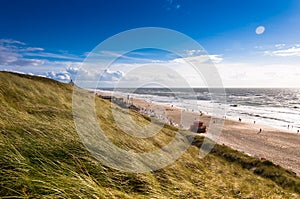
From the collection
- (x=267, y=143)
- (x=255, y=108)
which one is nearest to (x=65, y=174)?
(x=267, y=143)

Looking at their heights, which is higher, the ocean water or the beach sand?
the ocean water

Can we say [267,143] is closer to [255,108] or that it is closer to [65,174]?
[65,174]

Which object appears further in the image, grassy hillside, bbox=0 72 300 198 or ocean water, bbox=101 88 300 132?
ocean water, bbox=101 88 300 132

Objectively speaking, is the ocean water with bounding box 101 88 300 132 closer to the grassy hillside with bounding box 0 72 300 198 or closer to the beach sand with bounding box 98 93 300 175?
A: the beach sand with bounding box 98 93 300 175

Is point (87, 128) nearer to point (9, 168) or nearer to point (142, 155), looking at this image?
point (142, 155)

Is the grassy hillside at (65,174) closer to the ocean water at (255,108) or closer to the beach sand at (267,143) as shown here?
the beach sand at (267,143)

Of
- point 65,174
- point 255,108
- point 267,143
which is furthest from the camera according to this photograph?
point 255,108

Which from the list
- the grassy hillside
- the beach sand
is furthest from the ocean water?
the grassy hillside

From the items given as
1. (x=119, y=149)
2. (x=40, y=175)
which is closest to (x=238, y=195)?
(x=119, y=149)

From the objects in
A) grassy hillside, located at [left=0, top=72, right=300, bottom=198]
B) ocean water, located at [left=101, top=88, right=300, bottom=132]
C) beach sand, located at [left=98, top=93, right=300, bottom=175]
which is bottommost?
beach sand, located at [left=98, top=93, right=300, bottom=175]

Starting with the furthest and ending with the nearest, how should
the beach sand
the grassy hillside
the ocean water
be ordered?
the ocean water → the beach sand → the grassy hillside

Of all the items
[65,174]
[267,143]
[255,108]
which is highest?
[65,174]

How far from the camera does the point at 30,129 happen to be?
4.64 metres

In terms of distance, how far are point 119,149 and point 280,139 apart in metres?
32.0
